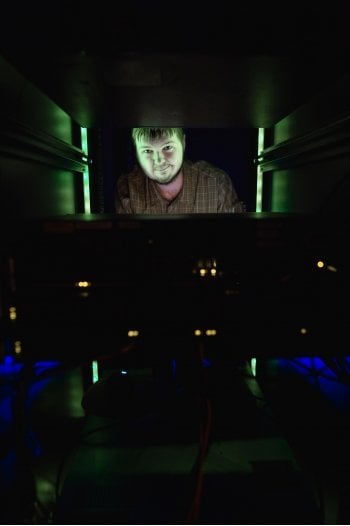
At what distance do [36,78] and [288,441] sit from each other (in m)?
1.10

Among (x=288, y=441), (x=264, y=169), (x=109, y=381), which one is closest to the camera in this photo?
(x=288, y=441)

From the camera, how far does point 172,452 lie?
0.87 m

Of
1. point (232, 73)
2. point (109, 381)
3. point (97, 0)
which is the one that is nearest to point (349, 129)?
point (232, 73)

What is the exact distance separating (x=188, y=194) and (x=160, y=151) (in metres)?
0.20

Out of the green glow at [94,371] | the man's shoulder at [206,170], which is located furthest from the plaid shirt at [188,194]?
the green glow at [94,371]

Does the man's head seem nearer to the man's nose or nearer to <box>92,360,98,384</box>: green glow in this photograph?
the man's nose

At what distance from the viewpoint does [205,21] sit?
62 centimetres

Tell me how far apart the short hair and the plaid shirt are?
0.37 feet

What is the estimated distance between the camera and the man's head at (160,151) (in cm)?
131

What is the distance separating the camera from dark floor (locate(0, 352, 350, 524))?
0.69 m

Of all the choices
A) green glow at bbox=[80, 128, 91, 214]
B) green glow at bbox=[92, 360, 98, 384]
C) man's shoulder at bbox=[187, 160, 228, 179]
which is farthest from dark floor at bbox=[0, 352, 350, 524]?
man's shoulder at bbox=[187, 160, 228, 179]

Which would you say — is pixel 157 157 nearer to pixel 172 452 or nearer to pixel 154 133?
pixel 154 133

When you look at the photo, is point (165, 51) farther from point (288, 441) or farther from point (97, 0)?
point (288, 441)

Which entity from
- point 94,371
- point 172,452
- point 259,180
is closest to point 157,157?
point 259,180
